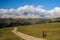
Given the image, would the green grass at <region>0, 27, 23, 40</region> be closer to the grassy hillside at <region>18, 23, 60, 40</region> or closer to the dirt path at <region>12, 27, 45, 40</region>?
the dirt path at <region>12, 27, 45, 40</region>

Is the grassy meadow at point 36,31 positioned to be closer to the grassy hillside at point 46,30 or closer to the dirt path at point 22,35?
the grassy hillside at point 46,30

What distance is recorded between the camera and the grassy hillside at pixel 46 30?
18.1 feet

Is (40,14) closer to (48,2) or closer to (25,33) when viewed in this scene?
(48,2)

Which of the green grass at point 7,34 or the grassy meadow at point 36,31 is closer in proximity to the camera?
the grassy meadow at point 36,31

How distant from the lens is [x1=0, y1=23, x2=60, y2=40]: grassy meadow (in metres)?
5.56

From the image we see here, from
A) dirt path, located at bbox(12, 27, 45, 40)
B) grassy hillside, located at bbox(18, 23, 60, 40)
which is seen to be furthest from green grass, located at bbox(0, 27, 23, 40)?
→ grassy hillside, located at bbox(18, 23, 60, 40)

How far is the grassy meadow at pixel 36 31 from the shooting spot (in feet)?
18.2

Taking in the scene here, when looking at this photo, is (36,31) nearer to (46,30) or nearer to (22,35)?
(46,30)

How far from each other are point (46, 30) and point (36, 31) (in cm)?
41

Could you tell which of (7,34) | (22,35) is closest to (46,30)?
(22,35)

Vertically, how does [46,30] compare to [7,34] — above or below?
above

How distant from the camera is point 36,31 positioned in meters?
5.70

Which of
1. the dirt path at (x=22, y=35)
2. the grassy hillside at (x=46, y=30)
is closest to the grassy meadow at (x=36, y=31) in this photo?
the grassy hillside at (x=46, y=30)

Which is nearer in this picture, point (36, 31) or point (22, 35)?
point (36, 31)
